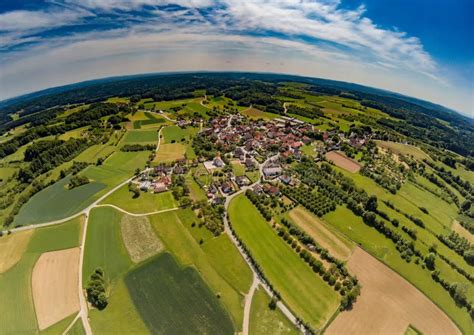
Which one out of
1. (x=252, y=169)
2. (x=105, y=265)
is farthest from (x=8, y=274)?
(x=252, y=169)

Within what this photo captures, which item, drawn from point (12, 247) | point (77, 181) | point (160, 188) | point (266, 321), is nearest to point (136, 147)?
point (77, 181)

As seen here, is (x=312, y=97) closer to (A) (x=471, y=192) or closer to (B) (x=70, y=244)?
(A) (x=471, y=192)

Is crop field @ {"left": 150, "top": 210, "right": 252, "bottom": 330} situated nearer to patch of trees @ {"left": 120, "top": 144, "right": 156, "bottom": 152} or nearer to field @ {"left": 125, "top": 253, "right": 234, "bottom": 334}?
field @ {"left": 125, "top": 253, "right": 234, "bottom": 334}

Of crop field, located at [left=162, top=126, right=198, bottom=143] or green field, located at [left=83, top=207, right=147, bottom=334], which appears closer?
green field, located at [left=83, top=207, right=147, bottom=334]

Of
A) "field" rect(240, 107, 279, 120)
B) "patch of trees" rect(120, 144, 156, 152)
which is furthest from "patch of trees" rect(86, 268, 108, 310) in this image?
"field" rect(240, 107, 279, 120)

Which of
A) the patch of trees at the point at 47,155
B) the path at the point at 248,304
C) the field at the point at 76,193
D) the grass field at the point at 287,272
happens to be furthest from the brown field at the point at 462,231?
the patch of trees at the point at 47,155

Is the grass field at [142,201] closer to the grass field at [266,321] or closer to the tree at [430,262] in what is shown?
the grass field at [266,321]
